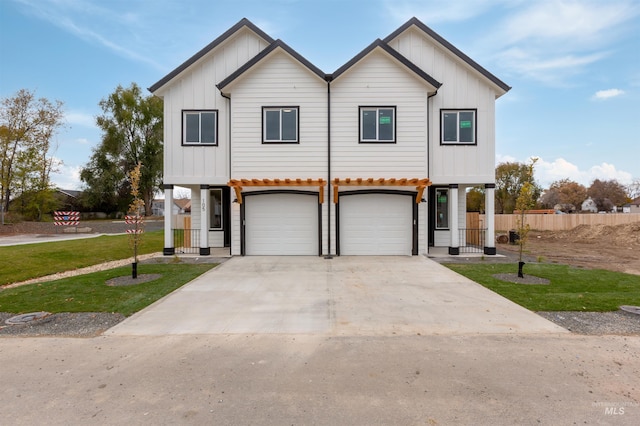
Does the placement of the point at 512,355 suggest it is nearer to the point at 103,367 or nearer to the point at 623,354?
the point at 623,354

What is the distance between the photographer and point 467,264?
35.0 ft

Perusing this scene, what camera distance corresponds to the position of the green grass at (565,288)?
6164 millimetres

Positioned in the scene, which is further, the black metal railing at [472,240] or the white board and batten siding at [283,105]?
the black metal railing at [472,240]

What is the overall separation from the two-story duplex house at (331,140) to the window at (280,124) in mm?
38

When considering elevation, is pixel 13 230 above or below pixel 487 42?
below

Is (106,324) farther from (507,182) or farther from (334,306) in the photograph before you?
(507,182)

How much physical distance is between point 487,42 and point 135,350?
17512 mm

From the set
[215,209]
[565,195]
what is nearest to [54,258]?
[215,209]

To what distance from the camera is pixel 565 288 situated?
7422 mm

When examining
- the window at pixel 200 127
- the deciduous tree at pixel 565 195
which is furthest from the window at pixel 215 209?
the deciduous tree at pixel 565 195

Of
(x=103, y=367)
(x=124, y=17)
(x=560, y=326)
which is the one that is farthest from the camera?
(x=124, y=17)

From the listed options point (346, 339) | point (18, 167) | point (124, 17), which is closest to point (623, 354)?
point (346, 339)

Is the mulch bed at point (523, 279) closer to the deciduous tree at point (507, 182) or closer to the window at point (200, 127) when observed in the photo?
the window at point (200, 127)

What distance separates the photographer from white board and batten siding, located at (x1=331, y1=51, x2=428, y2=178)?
1228 centimetres
